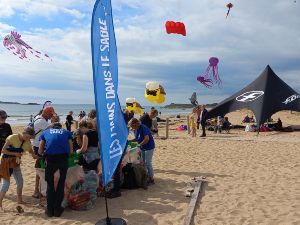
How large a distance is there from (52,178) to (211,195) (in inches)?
120

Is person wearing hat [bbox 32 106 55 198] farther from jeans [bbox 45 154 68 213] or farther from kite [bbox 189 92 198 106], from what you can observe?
kite [bbox 189 92 198 106]

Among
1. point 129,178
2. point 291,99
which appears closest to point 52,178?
point 129,178

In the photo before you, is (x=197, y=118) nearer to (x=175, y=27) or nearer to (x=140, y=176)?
(x=175, y=27)

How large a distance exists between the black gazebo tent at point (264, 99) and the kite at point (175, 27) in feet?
14.9

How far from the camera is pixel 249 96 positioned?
18656mm

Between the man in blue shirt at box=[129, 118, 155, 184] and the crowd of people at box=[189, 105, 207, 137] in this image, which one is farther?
the crowd of people at box=[189, 105, 207, 137]

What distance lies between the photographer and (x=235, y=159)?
1103 centimetres

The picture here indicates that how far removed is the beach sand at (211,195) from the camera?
5762 mm

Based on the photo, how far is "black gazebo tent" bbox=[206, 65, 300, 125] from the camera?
58.1 ft

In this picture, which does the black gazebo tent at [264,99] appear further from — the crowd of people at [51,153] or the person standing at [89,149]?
the person standing at [89,149]

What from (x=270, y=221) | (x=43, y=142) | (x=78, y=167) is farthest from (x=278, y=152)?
(x=43, y=142)

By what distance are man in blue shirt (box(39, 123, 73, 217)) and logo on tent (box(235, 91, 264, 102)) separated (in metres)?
14.1

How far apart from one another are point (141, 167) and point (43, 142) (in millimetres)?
2375

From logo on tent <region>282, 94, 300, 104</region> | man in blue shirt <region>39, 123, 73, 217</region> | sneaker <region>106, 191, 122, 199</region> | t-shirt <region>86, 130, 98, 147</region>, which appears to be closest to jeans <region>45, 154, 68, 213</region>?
man in blue shirt <region>39, 123, 73, 217</region>
